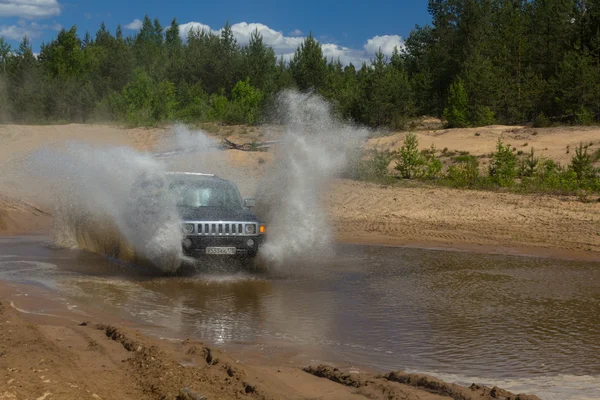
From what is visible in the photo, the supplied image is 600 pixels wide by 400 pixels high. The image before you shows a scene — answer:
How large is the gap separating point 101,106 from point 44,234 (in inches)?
1223

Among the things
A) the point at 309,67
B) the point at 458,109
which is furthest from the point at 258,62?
the point at 458,109

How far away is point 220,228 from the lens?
10312 millimetres

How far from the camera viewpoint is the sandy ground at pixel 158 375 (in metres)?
4.82

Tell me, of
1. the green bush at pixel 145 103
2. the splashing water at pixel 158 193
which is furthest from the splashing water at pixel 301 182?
the green bush at pixel 145 103

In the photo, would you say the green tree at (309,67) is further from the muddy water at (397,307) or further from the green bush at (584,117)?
the muddy water at (397,307)

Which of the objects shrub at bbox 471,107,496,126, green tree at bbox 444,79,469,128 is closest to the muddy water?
shrub at bbox 471,107,496,126

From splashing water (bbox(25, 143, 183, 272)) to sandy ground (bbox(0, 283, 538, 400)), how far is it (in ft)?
12.9

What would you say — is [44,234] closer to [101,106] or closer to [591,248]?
[591,248]

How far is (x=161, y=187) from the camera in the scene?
11273 millimetres

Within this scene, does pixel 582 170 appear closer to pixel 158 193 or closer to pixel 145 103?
pixel 158 193

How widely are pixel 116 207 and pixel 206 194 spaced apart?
6.60 ft

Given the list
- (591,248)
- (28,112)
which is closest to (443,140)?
(591,248)

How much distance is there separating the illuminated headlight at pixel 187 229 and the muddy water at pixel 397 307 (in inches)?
29.0

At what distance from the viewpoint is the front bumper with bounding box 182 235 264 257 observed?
33.4 ft
